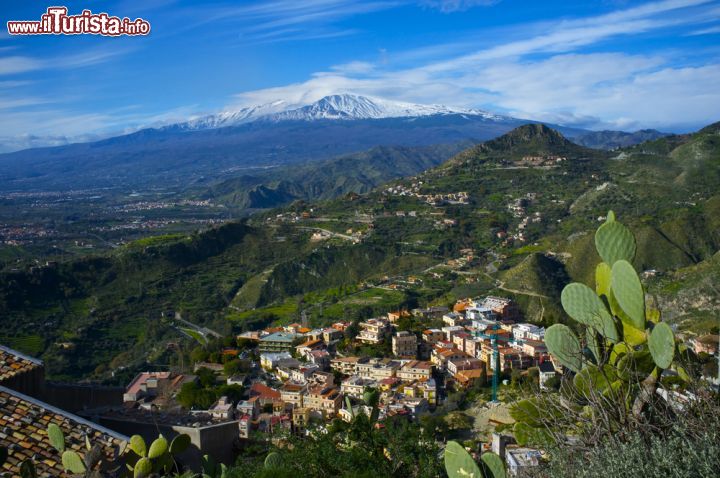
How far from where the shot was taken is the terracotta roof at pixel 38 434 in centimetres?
408

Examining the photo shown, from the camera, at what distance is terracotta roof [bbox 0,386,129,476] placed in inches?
161

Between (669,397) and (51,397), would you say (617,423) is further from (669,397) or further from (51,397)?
(51,397)

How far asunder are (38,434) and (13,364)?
3.94ft

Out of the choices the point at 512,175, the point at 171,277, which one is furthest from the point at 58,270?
the point at 512,175

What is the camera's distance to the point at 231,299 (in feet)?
121

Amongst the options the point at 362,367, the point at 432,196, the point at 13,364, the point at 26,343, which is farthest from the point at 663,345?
the point at 432,196

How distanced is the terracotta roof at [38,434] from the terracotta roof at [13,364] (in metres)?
0.45

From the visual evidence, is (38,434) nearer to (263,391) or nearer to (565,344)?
(565,344)

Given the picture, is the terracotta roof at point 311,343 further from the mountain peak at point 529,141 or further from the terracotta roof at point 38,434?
the mountain peak at point 529,141

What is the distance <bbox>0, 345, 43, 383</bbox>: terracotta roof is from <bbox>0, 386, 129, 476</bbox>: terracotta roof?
0.45 metres

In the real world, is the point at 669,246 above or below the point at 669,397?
below

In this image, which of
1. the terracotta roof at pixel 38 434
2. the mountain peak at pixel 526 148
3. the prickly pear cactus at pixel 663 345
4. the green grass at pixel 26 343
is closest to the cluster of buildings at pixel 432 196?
the mountain peak at pixel 526 148

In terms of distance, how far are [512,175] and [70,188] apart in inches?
4147

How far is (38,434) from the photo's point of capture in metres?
4.34
